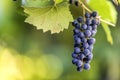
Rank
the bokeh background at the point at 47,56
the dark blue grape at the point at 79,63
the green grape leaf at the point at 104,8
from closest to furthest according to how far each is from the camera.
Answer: the dark blue grape at the point at 79,63 → the green grape leaf at the point at 104,8 → the bokeh background at the point at 47,56

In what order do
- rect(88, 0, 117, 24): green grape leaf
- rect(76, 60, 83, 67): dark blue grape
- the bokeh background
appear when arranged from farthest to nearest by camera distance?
1. the bokeh background
2. rect(88, 0, 117, 24): green grape leaf
3. rect(76, 60, 83, 67): dark blue grape

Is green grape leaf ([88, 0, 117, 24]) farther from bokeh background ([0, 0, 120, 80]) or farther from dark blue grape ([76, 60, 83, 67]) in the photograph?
bokeh background ([0, 0, 120, 80])

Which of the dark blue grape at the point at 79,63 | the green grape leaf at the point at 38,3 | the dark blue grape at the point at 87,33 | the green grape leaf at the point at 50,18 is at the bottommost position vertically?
the dark blue grape at the point at 79,63

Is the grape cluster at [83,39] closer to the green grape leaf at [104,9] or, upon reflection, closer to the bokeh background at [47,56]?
the green grape leaf at [104,9]

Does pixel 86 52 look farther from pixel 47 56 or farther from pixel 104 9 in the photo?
pixel 47 56

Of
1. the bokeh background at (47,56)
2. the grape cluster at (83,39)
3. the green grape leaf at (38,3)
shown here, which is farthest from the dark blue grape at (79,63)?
the bokeh background at (47,56)

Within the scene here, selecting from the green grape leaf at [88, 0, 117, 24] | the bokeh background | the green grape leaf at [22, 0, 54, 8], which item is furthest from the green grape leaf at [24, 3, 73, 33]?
the bokeh background
